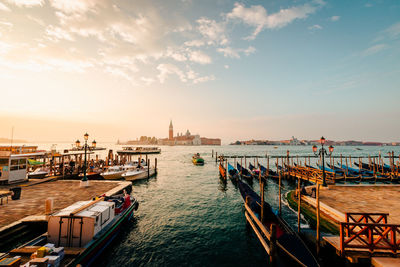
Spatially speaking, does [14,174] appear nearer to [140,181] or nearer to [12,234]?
[12,234]

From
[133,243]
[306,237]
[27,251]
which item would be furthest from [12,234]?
[306,237]

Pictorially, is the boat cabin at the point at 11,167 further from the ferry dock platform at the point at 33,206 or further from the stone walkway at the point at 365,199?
the stone walkway at the point at 365,199

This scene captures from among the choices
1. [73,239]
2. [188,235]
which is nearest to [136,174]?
[188,235]

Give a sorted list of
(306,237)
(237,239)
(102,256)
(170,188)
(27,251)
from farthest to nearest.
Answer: (170,188), (237,239), (306,237), (102,256), (27,251)

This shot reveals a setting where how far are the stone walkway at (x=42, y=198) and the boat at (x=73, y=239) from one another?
153 inches

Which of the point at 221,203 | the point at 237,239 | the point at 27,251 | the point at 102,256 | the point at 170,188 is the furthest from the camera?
the point at 170,188

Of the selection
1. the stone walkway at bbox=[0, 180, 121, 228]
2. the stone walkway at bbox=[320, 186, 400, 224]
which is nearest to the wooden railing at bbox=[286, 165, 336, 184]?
the stone walkway at bbox=[320, 186, 400, 224]

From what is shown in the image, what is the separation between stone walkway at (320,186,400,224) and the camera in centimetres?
1163

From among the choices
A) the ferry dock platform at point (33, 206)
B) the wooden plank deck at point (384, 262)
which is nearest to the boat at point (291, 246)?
the wooden plank deck at point (384, 262)

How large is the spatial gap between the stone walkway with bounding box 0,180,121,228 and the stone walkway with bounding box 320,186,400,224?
63.9 feet

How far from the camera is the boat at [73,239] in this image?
253 inches

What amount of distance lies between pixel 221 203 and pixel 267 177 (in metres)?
14.6

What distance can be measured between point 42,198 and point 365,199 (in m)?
25.7

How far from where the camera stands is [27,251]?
6672mm
